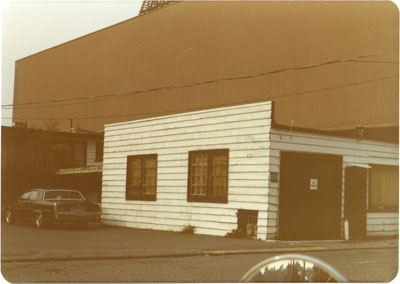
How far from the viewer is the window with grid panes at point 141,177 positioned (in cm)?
1895

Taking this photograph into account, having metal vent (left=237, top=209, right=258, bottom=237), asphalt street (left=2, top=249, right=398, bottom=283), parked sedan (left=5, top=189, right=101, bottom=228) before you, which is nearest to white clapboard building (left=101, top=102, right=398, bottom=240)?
metal vent (left=237, top=209, right=258, bottom=237)

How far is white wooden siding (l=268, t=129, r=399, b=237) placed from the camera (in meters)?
15.3

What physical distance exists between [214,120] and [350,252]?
580 cm

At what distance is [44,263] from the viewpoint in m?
9.99

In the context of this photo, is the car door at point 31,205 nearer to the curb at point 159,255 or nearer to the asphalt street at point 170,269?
the curb at point 159,255

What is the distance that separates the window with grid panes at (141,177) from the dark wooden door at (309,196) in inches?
199

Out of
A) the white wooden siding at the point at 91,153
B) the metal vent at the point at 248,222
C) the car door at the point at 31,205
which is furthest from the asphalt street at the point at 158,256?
the white wooden siding at the point at 91,153

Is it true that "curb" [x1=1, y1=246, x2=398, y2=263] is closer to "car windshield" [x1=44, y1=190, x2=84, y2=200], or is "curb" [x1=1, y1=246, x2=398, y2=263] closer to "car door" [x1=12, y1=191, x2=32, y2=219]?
"car windshield" [x1=44, y1=190, x2=84, y2=200]

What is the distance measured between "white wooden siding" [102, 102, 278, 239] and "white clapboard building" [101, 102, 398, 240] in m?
0.03

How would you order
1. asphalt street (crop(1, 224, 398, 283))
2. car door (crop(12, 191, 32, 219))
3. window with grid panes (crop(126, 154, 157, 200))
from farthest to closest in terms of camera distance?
window with grid panes (crop(126, 154, 157, 200)) < car door (crop(12, 191, 32, 219)) < asphalt street (crop(1, 224, 398, 283))

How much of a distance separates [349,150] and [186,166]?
15.9 feet

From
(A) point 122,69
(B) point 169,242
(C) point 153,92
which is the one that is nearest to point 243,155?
(B) point 169,242

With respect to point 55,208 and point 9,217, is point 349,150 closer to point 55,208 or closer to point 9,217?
point 55,208

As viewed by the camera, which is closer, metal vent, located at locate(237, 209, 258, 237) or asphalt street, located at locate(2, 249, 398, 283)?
asphalt street, located at locate(2, 249, 398, 283)
